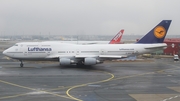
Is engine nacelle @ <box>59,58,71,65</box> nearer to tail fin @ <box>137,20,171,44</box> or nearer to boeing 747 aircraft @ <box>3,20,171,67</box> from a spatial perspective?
boeing 747 aircraft @ <box>3,20,171,67</box>

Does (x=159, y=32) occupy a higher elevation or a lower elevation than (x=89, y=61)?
higher

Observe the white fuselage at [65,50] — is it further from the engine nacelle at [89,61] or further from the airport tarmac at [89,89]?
the airport tarmac at [89,89]

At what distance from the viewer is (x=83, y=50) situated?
4319 centimetres

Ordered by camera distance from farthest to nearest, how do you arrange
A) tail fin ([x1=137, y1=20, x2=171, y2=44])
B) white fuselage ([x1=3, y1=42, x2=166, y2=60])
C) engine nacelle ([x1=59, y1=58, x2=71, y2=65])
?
tail fin ([x1=137, y1=20, x2=171, y2=44]) < white fuselage ([x1=3, y1=42, x2=166, y2=60]) < engine nacelle ([x1=59, y1=58, x2=71, y2=65])

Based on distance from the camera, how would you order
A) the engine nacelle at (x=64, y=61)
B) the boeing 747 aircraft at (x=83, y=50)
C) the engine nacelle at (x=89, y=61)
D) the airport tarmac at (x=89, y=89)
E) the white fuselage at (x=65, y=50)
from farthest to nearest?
the white fuselage at (x=65, y=50)
the boeing 747 aircraft at (x=83, y=50)
the engine nacelle at (x=64, y=61)
the engine nacelle at (x=89, y=61)
the airport tarmac at (x=89, y=89)

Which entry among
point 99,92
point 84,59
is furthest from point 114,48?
point 99,92

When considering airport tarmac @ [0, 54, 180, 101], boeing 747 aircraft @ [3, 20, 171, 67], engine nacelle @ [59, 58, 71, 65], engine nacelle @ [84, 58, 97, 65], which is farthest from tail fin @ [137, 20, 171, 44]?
airport tarmac @ [0, 54, 180, 101]

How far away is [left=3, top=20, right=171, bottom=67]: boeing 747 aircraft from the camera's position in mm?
41250

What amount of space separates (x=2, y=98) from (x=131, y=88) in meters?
10.9

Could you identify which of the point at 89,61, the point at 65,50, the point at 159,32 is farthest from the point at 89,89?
the point at 159,32

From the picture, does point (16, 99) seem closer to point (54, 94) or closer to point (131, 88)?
point (54, 94)

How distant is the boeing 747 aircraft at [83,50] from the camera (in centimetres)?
4125

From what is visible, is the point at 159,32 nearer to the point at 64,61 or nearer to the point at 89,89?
the point at 64,61

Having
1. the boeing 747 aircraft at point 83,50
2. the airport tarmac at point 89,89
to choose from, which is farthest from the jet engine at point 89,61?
the airport tarmac at point 89,89
